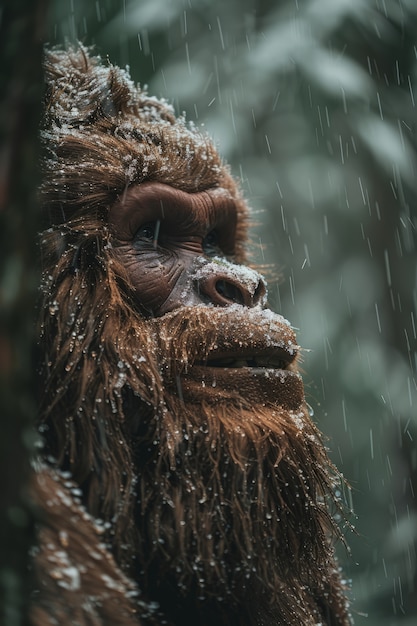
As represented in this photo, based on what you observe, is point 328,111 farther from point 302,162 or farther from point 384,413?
point 384,413

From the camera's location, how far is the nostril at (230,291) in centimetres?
193

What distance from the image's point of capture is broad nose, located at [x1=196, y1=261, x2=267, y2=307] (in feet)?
6.28

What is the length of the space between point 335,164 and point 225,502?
394 centimetres

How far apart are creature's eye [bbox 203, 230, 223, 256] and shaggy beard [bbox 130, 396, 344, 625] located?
60 cm

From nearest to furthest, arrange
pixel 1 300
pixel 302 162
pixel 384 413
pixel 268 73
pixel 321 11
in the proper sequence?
pixel 1 300 → pixel 321 11 → pixel 268 73 → pixel 384 413 → pixel 302 162

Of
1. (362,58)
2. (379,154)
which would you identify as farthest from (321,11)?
(379,154)

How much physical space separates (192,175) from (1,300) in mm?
1362

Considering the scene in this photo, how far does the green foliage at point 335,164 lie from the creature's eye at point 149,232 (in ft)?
5.83

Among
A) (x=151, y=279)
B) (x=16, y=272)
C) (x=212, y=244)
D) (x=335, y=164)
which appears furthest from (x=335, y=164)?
(x=16, y=272)

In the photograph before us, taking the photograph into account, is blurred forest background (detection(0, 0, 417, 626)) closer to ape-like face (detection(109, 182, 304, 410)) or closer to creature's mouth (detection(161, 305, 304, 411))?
ape-like face (detection(109, 182, 304, 410))

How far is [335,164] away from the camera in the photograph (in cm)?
534

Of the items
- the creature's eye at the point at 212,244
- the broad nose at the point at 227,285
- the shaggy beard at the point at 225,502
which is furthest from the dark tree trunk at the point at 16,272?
the creature's eye at the point at 212,244

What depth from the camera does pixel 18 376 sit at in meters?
0.82

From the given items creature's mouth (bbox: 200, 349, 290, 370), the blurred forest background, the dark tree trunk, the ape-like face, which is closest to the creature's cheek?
the ape-like face
